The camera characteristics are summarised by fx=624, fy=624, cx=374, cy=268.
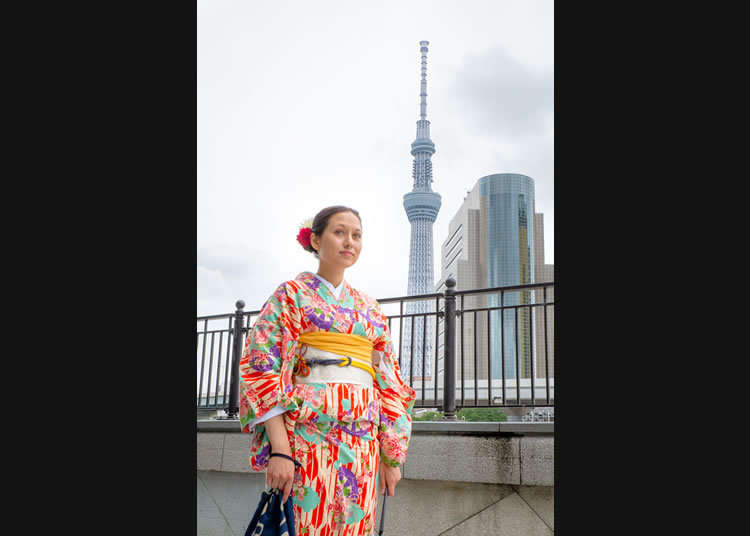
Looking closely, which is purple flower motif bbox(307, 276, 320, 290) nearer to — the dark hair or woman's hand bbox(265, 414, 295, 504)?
the dark hair

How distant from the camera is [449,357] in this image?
515cm

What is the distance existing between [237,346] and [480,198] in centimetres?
7143

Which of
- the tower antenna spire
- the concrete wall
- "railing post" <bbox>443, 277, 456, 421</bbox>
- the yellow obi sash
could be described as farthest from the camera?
the tower antenna spire

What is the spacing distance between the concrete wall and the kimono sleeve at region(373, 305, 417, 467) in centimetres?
156

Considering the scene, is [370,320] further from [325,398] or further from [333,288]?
[325,398]

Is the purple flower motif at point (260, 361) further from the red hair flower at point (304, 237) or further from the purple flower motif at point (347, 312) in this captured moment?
the red hair flower at point (304, 237)

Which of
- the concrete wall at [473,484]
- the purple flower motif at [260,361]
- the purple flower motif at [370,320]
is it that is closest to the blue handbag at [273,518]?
the purple flower motif at [260,361]

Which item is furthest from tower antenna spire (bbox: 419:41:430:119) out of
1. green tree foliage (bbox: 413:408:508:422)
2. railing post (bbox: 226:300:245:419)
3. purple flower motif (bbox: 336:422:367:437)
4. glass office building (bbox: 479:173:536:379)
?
purple flower motif (bbox: 336:422:367:437)

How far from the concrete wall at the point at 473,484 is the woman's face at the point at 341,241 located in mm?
1948

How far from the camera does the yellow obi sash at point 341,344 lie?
214cm

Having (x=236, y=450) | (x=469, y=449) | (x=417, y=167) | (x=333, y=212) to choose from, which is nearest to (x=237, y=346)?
(x=236, y=450)

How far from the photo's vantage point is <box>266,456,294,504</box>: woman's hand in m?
1.95

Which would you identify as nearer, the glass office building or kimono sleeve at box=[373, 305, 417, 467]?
kimono sleeve at box=[373, 305, 417, 467]

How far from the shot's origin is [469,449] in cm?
380
